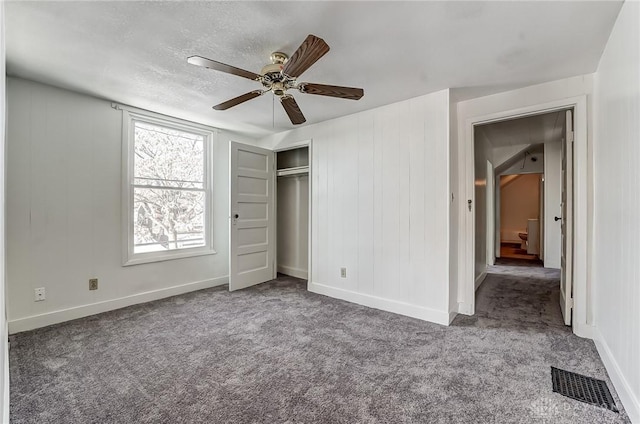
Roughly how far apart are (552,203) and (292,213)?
16.1 ft

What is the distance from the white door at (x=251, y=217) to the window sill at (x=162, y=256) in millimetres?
493

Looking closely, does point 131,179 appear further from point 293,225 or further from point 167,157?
point 293,225

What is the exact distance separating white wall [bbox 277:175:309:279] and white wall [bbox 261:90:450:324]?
2.54ft

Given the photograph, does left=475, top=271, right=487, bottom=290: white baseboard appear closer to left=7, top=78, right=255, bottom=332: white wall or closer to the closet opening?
the closet opening

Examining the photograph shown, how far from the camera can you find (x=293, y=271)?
479cm

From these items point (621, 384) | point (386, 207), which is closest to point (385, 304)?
point (386, 207)

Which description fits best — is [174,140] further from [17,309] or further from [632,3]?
[632,3]

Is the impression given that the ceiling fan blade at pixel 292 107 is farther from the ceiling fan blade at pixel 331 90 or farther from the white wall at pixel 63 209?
the white wall at pixel 63 209

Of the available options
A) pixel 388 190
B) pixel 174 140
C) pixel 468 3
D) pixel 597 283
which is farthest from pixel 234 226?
pixel 597 283

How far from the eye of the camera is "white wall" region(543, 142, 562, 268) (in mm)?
5348

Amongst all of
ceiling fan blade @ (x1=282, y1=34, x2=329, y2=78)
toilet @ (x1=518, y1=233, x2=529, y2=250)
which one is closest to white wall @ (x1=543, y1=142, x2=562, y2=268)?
toilet @ (x1=518, y1=233, x2=529, y2=250)

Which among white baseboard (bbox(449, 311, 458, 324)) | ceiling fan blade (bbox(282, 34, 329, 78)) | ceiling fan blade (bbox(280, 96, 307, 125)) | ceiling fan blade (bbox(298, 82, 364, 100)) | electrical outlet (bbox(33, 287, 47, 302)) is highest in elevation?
ceiling fan blade (bbox(282, 34, 329, 78))

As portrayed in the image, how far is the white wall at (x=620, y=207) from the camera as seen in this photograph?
152 cm

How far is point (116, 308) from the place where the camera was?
3170 mm
